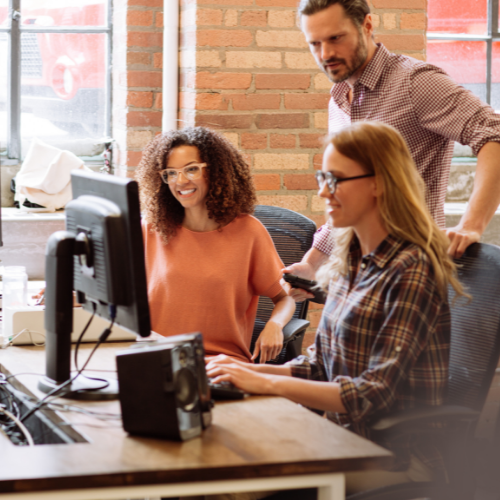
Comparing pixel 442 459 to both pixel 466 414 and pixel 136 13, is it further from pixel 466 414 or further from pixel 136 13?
pixel 136 13

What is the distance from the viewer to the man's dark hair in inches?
79.1

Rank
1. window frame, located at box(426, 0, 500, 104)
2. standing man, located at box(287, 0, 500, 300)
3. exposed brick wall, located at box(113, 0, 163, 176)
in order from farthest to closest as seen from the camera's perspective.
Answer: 1. window frame, located at box(426, 0, 500, 104)
2. exposed brick wall, located at box(113, 0, 163, 176)
3. standing man, located at box(287, 0, 500, 300)

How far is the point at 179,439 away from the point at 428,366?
539mm

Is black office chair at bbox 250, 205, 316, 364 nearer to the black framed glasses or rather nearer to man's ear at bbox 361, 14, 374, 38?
man's ear at bbox 361, 14, 374, 38

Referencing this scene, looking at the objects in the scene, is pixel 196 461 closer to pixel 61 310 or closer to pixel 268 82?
pixel 61 310

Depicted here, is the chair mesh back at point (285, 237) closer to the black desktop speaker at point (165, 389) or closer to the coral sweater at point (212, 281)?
the coral sweater at point (212, 281)

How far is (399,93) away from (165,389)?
1188mm

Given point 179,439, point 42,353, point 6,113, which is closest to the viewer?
point 179,439

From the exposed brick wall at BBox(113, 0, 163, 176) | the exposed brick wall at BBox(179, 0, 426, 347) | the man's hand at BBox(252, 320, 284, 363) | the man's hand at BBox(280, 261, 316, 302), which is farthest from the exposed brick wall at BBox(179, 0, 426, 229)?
the man's hand at BBox(252, 320, 284, 363)

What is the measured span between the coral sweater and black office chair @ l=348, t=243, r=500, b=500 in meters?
0.76

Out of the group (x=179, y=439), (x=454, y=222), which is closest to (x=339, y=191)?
(x=179, y=439)

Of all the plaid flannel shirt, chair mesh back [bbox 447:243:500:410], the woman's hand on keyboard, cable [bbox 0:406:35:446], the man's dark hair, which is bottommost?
cable [bbox 0:406:35:446]

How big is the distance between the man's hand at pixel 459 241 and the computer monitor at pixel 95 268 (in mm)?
672

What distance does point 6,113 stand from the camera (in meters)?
3.37
